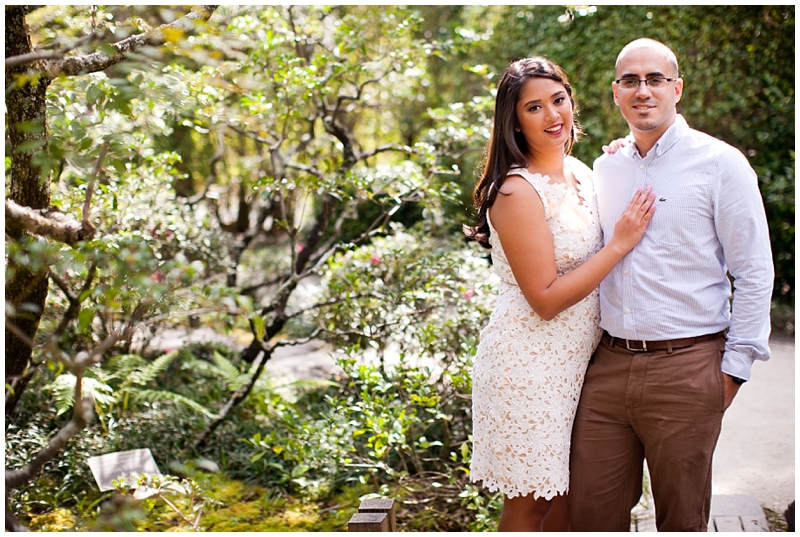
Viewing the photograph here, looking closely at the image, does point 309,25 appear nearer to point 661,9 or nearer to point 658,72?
point 658,72

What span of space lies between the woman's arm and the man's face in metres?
0.25

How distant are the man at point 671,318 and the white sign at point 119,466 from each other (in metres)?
2.18

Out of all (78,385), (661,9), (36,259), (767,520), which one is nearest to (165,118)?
(36,259)

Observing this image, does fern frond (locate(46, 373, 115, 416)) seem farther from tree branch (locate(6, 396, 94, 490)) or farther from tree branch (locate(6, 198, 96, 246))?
tree branch (locate(6, 396, 94, 490))

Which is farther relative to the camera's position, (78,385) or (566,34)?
(566,34)

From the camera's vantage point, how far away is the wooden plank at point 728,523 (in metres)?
3.38

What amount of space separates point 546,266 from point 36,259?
4.91 ft

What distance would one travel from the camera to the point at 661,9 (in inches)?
303

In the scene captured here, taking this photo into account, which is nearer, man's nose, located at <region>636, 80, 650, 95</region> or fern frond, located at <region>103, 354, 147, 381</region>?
man's nose, located at <region>636, 80, 650, 95</region>

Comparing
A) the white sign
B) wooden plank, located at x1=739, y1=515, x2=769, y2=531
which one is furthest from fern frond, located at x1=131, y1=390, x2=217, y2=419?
wooden plank, located at x1=739, y1=515, x2=769, y2=531

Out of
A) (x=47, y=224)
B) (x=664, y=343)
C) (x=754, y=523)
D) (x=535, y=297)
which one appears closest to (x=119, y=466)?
(x=47, y=224)

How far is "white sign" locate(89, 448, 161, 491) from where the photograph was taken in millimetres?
3564

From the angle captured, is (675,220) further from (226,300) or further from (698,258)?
(226,300)

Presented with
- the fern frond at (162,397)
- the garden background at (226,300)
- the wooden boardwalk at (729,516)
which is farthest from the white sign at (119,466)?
the wooden boardwalk at (729,516)
